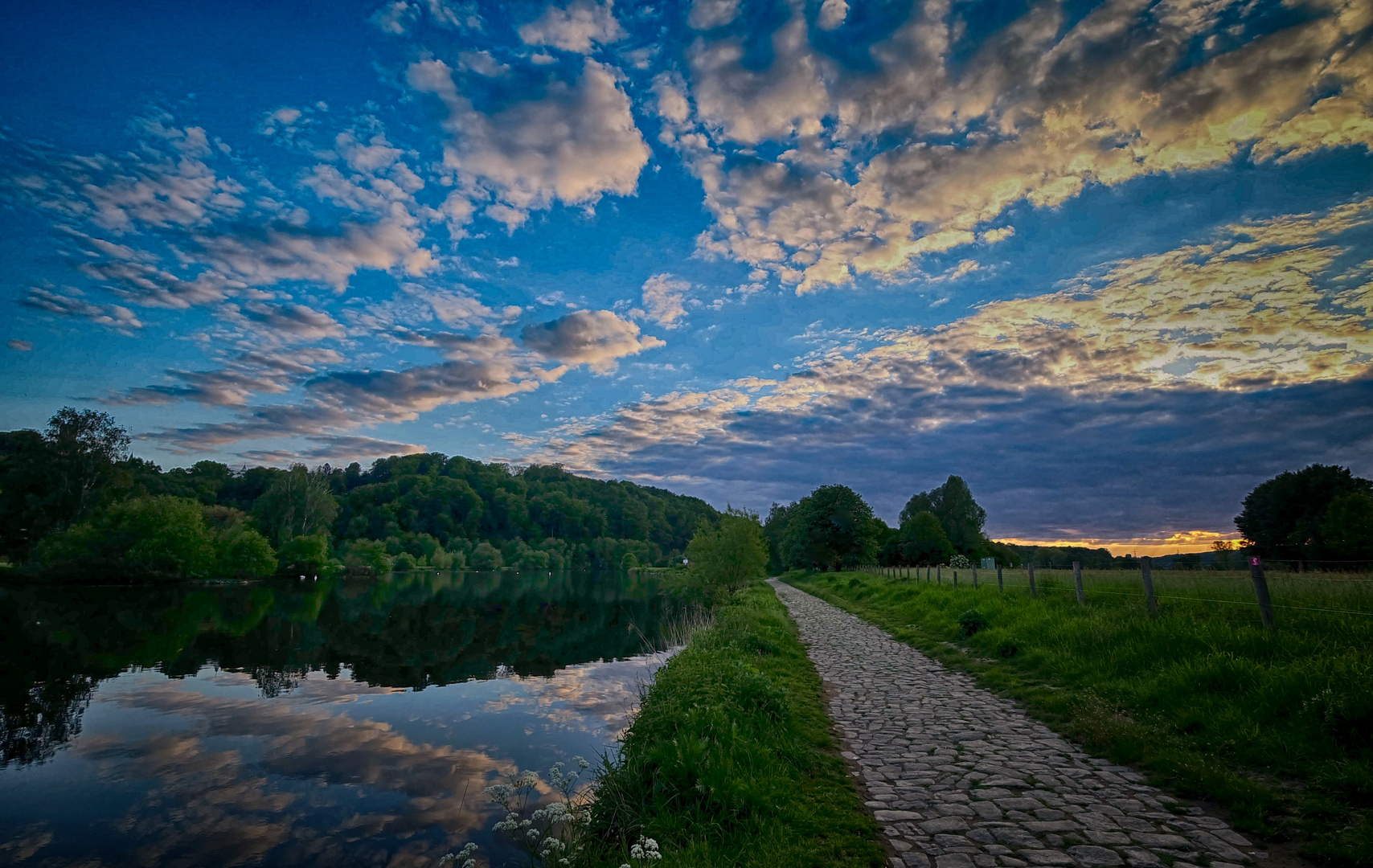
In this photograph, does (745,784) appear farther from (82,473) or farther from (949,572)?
(82,473)

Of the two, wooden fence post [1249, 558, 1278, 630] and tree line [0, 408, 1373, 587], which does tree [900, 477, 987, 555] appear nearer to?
tree line [0, 408, 1373, 587]

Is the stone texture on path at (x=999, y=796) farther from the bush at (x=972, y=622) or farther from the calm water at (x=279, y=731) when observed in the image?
the bush at (x=972, y=622)

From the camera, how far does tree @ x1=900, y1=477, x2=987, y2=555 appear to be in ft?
271

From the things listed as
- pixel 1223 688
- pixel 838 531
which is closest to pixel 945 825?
pixel 1223 688

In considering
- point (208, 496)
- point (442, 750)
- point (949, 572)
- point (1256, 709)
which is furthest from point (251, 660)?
point (208, 496)

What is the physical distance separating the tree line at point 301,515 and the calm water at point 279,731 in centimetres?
2780

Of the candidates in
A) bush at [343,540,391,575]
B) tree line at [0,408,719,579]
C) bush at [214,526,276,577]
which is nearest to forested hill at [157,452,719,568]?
tree line at [0,408,719,579]

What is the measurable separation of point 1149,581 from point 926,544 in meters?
65.0

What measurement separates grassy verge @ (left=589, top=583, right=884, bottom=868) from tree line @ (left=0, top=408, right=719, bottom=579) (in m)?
60.5

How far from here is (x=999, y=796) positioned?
538 cm

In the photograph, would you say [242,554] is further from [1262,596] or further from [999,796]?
[1262,596]

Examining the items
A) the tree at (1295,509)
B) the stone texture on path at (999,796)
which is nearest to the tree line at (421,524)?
the tree at (1295,509)

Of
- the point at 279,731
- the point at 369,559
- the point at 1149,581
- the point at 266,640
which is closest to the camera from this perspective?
the point at 1149,581

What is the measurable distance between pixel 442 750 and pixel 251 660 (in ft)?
42.6
